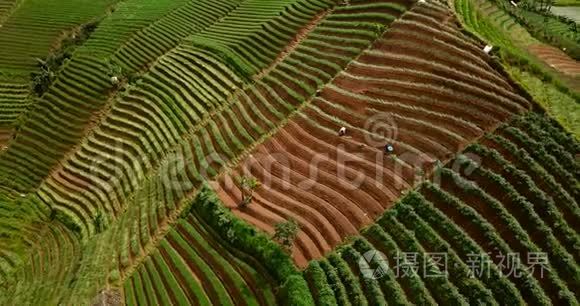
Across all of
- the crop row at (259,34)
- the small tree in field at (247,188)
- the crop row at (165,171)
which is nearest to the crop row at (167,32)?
the crop row at (259,34)

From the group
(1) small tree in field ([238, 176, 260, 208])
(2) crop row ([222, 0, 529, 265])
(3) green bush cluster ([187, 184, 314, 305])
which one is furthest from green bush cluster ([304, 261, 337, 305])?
(1) small tree in field ([238, 176, 260, 208])

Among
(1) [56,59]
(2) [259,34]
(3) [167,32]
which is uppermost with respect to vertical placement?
(3) [167,32]

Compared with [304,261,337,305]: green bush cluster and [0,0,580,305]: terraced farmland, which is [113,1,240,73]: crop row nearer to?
[0,0,580,305]: terraced farmland

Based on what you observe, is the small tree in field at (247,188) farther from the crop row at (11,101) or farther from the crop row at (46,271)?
the crop row at (11,101)

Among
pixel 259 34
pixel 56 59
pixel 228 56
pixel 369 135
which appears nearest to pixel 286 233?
pixel 369 135

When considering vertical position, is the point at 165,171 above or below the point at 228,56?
below

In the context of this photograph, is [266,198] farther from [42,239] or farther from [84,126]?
[84,126]

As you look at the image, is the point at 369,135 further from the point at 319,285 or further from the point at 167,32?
the point at 167,32
